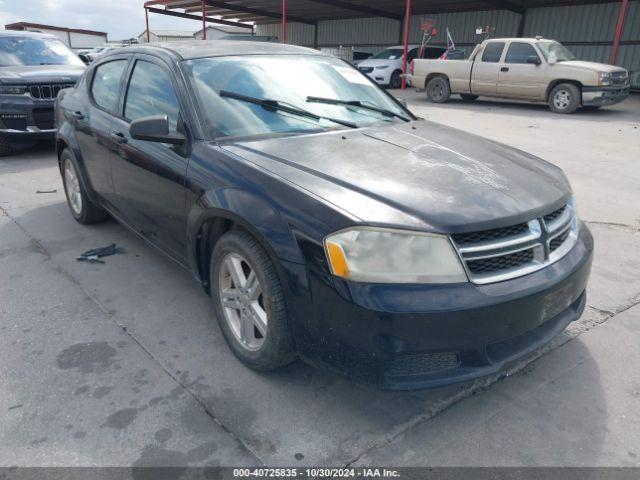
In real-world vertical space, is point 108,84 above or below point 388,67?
above

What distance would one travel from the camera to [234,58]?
336 centimetres

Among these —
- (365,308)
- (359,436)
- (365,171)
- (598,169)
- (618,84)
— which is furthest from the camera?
(618,84)

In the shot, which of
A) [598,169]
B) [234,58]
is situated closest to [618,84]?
[598,169]

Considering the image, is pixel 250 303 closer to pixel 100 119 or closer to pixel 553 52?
pixel 100 119

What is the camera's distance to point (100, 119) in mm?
4043

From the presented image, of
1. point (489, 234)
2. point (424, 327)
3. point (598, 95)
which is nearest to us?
point (424, 327)

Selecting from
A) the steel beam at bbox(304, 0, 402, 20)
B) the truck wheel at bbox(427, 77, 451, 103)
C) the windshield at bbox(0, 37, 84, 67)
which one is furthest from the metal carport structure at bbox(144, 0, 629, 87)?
the windshield at bbox(0, 37, 84, 67)

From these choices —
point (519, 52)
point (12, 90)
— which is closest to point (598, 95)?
point (519, 52)

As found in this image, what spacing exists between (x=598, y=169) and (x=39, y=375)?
729 cm

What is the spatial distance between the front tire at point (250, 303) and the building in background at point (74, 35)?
4855 cm

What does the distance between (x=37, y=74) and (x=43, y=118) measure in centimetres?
67

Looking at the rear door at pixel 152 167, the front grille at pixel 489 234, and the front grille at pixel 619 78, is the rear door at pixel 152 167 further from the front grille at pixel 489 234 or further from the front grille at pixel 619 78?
the front grille at pixel 619 78

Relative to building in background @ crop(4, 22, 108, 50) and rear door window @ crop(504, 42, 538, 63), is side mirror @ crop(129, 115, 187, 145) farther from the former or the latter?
building in background @ crop(4, 22, 108, 50)

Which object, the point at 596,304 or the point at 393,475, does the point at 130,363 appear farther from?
the point at 596,304
